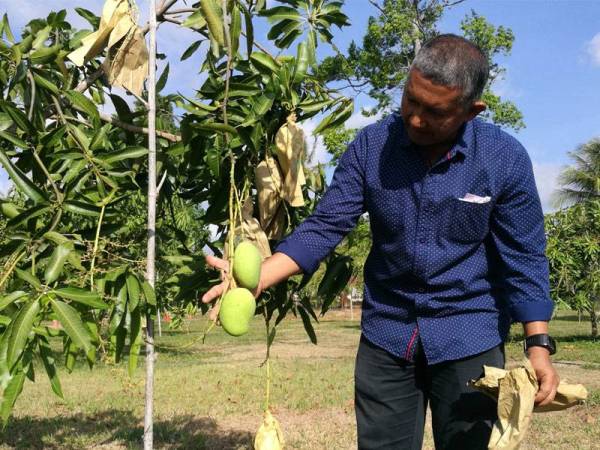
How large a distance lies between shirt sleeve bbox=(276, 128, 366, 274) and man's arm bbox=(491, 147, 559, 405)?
0.35 metres

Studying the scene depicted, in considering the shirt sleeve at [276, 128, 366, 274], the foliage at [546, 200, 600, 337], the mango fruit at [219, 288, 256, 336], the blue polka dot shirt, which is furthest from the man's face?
the foliage at [546, 200, 600, 337]

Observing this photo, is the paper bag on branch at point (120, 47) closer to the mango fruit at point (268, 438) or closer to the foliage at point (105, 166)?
the foliage at point (105, 166)

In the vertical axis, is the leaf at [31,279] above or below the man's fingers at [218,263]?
below

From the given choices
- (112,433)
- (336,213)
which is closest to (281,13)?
(336,213)

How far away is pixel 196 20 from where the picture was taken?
1764mm

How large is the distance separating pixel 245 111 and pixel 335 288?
663 millimetres

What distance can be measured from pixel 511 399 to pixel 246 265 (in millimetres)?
639

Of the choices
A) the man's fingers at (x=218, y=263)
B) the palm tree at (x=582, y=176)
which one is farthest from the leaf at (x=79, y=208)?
the palm tree at (x=582, y=176)

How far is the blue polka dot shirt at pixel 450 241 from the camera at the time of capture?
1.59 m

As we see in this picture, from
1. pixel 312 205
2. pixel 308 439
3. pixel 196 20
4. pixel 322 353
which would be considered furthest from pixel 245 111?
pixel 322 353

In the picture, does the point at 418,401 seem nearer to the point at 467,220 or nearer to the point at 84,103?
the point at 467,220

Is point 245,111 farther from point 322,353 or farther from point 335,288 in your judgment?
point 322,353

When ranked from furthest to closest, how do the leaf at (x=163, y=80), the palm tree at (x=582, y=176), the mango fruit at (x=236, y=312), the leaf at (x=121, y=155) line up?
the palm tree at (x=582, y=176) → the leaf at (x=163, y=80) → the leaf at (x=121, y=155) → the mango fruit at (x=236, y=312)

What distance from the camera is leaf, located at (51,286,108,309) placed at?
1418 mm
